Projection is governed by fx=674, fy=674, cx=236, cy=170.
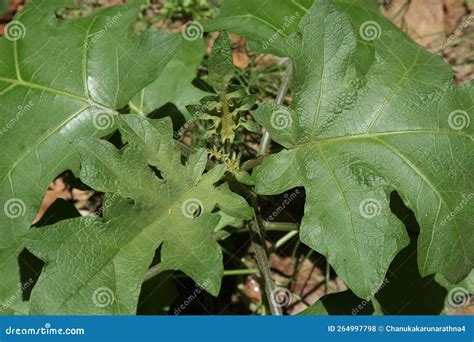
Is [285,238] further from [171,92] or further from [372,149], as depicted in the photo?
[372,149]

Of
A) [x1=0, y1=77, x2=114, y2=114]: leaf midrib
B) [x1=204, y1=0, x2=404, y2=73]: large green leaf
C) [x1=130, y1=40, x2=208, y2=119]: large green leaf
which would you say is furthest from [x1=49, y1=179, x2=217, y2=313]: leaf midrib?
[x1=130, y1=40, x2=208, y2=119]: large green leaf

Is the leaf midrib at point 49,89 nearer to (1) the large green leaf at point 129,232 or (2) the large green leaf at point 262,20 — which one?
(1) the large green leaf at point 129,232

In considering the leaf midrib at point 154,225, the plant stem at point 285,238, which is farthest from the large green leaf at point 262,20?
the plant stem at point 285,238

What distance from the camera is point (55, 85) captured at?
2.37 meters

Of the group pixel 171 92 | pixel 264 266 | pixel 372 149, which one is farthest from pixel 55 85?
pixel 372 149

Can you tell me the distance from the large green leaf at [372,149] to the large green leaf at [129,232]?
9.7 inches

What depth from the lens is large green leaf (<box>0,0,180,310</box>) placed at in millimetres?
2311

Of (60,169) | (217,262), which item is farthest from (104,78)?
(217,262)

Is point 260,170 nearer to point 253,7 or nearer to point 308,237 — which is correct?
point 308,237

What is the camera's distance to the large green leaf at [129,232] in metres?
1.99

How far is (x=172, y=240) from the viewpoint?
2047 mm

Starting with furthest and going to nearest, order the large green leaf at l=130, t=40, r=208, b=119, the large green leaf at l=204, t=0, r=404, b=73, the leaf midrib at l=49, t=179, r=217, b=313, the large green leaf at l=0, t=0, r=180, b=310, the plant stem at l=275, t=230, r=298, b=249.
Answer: the plant stem at l=275, t=230, r=298, b=249
the large green leaf at l=130, t=40, r=208, b=119
the large green leaf at l=204, t=0, r=404, b=73
the large green leaf at l=0, t=0, r=180, b=310
the leaf midrib at l=49, t=179, r=217, b=313

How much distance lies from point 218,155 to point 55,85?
638 millimetres

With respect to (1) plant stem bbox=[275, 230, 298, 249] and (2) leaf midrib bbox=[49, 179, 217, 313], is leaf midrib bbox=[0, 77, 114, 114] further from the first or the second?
(1) plant stem bbox=[275, 230, 298, 249]
